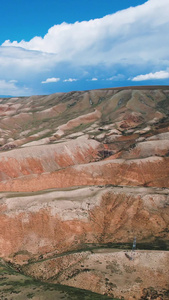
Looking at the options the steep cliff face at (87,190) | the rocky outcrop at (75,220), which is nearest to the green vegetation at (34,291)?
the steep cliff face at (87,190)

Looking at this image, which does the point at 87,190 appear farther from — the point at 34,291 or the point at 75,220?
the point at 34,291

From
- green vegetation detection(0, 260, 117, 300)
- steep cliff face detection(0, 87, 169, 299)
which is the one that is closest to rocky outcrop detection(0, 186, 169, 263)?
steep cliff face detection(0, 87, 169, 299)

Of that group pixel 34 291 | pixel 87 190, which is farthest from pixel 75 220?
pixel 34 291

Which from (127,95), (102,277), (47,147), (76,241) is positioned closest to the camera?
(102,277)

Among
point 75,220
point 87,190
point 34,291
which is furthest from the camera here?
point 87,190

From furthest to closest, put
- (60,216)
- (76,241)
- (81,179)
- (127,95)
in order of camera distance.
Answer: (127,95)
(81,179)
(60,216)
(76,241)

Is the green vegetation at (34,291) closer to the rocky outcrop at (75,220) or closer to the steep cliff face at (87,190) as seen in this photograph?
the steep cliff face at (87,190)

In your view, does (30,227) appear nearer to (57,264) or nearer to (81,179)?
(57,264)

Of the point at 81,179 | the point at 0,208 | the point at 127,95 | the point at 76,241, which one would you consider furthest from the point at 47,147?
the point at 127,95
